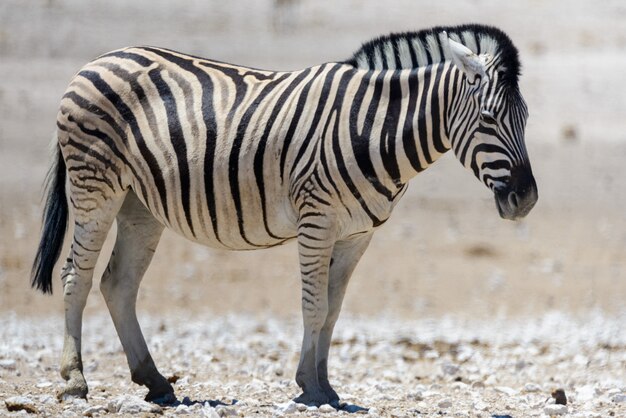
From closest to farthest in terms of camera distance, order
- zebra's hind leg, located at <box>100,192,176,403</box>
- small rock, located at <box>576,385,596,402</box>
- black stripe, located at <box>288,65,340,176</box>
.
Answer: black stripe, located at <box>288,65,340,176</box> → zebra's hind leg, located at <box>100,192,176,403</box> → small rock, located at <box>576,385,596,402</box>

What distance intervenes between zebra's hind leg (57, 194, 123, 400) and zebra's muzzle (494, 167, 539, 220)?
8.91ft

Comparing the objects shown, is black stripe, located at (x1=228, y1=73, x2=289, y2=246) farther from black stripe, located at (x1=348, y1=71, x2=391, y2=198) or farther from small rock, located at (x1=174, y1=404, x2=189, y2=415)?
small rock, located at (x1=174, y1=404, x2=189, y2=415)

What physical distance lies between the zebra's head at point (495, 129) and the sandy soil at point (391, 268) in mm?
1269

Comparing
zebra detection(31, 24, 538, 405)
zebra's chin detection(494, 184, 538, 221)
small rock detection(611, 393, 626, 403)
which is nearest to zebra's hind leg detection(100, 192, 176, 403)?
zebra detection(31, 24, 538, 405)

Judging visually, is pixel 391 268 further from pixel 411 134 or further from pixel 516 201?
pixel 516 201

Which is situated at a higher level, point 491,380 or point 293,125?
point 293,125

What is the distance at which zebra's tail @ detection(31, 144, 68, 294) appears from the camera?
881cm

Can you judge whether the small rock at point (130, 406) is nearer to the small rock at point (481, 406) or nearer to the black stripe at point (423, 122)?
the small rock at point (481, 406)

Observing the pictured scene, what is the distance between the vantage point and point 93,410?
750 centimetres

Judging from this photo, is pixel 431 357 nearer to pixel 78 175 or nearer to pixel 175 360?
pixel 175 360

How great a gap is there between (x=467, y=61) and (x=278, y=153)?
1370 mm

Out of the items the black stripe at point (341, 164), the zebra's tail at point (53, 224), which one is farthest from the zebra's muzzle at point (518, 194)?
the zebra's tail at point (53, 224)

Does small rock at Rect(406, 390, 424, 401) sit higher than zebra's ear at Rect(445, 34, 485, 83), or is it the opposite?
zebra's ear at Rect(445, 34, 485, 83)

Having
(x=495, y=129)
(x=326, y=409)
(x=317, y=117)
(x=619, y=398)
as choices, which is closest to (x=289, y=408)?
(x=326, y=409)
